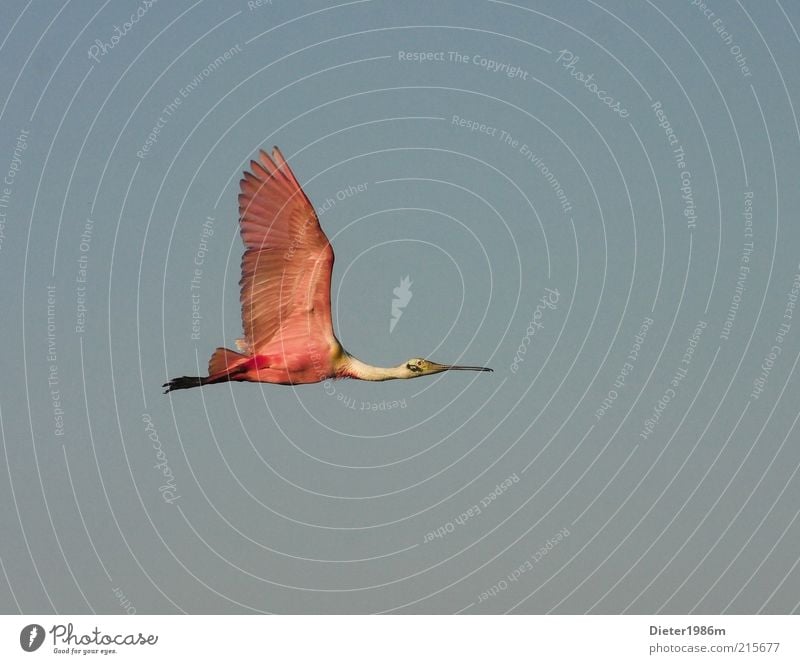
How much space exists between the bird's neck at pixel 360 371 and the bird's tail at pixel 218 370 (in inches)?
75.2

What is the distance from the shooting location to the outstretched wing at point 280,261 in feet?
156

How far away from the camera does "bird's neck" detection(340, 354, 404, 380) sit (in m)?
48.8

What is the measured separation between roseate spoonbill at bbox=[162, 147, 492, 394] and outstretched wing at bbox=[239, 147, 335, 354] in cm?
2

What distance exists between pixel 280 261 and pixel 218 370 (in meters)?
2.42

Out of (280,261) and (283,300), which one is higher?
(280,261)

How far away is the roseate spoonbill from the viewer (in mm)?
47688

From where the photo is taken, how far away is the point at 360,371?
48875 mm

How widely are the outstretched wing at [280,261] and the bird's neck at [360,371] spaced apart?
628mm

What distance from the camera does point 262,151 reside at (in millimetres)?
47594

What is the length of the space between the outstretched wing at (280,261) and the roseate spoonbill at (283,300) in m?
0.02

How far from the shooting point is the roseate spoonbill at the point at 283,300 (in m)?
47.7

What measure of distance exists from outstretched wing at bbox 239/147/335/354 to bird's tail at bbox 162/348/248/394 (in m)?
0.34
